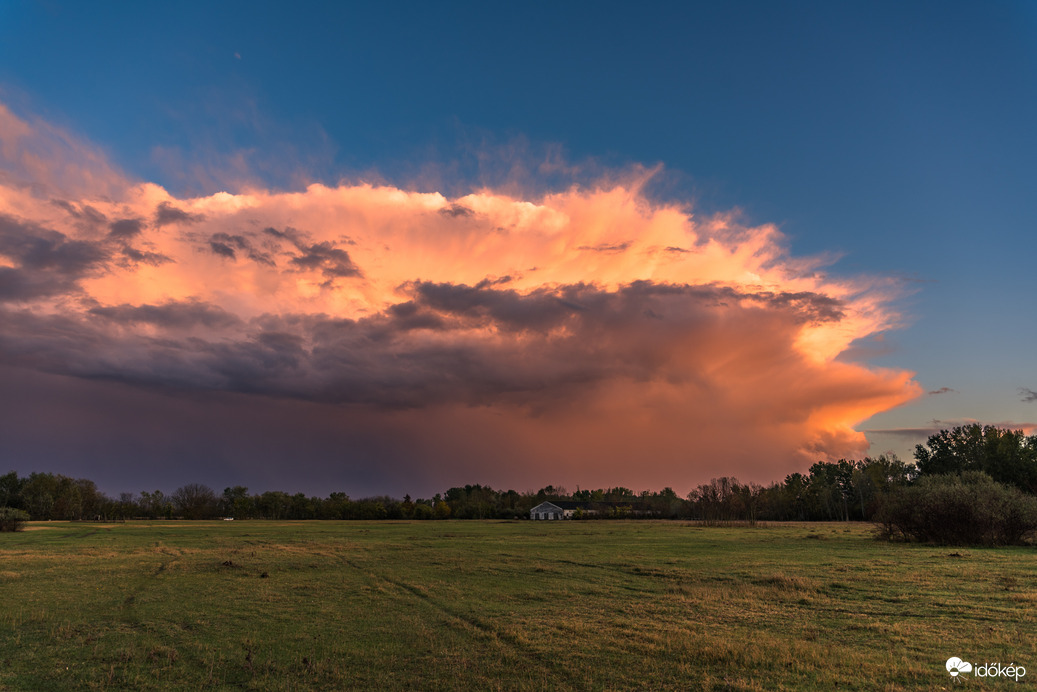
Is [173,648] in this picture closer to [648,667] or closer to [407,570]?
[648,667]

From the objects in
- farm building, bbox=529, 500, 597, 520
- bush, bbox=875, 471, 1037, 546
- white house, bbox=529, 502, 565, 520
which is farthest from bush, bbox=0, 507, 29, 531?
white house, bbox=529, 502, 565, 520

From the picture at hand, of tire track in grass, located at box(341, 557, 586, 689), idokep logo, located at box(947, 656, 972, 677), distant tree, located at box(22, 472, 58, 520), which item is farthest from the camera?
distant tree, located at box(22, 472, 58, 520)

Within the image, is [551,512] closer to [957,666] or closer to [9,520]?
[9,520]

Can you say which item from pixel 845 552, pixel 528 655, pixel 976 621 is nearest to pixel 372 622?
pixel 528 655

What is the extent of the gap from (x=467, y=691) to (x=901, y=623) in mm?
12746

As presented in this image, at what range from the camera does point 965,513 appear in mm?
43031

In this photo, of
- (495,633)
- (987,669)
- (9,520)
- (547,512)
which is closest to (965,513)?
(987,669)

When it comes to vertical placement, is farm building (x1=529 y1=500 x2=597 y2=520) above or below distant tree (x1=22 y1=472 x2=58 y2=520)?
below

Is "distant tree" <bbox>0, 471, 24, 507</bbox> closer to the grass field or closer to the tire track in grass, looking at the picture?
the grass field

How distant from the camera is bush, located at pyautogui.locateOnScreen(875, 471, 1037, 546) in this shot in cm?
4200

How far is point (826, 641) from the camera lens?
13734mm

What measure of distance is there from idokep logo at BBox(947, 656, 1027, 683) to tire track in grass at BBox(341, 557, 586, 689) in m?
7.75

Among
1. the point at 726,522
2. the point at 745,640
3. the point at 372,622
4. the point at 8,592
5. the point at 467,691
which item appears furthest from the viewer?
the point at 726,522

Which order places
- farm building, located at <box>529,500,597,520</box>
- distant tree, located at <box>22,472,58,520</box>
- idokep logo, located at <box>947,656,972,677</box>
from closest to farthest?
idokep logo, located at <box>947,656,972,677</box>, distant tree, located at <box>22,472,58,520</box>, farm building, located at <box>529,500,597,520</box>
